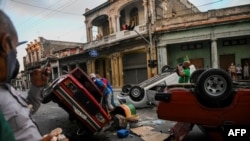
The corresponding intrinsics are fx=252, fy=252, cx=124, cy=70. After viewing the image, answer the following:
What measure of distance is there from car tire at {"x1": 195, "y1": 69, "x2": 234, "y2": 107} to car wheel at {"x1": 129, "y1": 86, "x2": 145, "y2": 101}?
5.57 m

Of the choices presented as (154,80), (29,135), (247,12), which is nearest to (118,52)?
(247,12)

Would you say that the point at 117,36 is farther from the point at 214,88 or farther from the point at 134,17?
the point at 214,88

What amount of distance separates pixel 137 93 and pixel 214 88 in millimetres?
5772

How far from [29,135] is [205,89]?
Answer: 13.1 ft

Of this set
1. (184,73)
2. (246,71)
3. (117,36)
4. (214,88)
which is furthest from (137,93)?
(117,36)

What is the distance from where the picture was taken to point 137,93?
1039 centimetres

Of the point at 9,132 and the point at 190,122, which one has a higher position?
the point at 9,132

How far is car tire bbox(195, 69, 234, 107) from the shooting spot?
15.2ft

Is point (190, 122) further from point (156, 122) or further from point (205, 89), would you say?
point (156, 122)

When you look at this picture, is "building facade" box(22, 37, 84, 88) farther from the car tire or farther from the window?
the car tire

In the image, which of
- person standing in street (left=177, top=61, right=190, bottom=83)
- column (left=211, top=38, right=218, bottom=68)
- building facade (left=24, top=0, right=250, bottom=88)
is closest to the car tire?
person standing in street (left=177, top=61, right=190, bottom=83)

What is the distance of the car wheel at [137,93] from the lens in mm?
10323

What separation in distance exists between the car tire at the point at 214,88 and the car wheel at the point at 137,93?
5.57 meters

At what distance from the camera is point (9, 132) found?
965 mm
